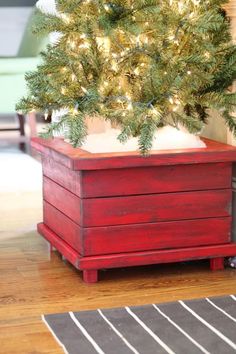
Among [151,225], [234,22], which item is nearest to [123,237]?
[151,225]

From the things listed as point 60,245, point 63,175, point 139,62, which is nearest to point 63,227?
point 60,245

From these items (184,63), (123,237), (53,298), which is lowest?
(53,298)

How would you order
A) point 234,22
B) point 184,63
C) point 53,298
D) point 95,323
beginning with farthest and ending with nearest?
point 234,22, point 184,63, point 53,298, point 95,323

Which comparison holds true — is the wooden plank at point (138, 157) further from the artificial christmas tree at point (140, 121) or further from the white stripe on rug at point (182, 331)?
the white stripe on rug at point (182, 331)

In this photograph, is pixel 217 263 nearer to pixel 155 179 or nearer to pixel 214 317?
pixel 155 179

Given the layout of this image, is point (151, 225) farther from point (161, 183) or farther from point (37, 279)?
point (37, 279)

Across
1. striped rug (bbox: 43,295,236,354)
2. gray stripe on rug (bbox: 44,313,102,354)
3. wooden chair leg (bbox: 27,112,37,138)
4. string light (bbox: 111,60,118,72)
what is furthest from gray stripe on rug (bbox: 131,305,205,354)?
wooden chair leg (bbox: 27,112,37,138)

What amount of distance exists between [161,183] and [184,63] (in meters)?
0.43

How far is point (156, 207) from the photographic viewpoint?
267 centimetres

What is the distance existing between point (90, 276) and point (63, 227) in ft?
0.91

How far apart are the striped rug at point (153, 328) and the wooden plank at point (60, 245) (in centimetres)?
34

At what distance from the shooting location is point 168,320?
7.45 feet

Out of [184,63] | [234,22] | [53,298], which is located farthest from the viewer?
[234,22]

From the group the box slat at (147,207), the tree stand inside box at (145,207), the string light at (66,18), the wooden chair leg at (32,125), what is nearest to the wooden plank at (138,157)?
the tree stand inside box at (145,207)
